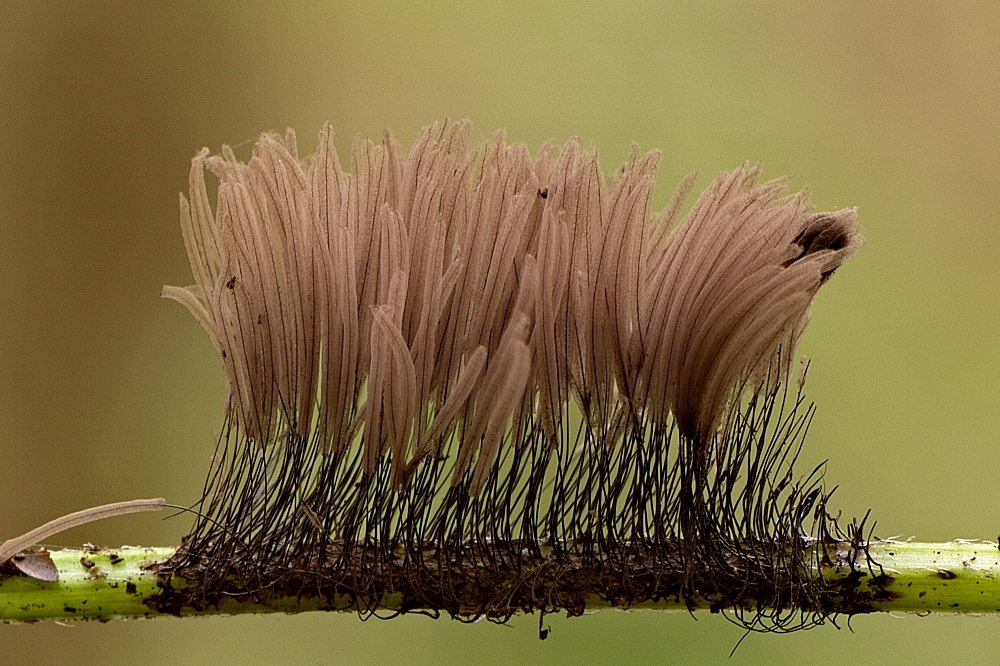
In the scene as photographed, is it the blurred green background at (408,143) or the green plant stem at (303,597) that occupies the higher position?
the blurred green background at (408,143)

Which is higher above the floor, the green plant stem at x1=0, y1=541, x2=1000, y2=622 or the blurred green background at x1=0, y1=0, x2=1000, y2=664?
the blurred green background at x1=0, y1=0, x2=1000, y2=664

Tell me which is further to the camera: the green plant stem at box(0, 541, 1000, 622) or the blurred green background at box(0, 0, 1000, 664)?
the blurred green background at box(0, 0, 1000, 664)

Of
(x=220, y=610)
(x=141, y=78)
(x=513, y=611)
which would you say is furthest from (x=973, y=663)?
(x=141, y=78)

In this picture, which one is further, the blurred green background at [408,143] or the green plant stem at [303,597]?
the blurred green background at [408,143]

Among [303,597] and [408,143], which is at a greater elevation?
[408,143]

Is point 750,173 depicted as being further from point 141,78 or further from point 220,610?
point 141,78

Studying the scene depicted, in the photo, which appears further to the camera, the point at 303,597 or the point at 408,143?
the point at 408,143
